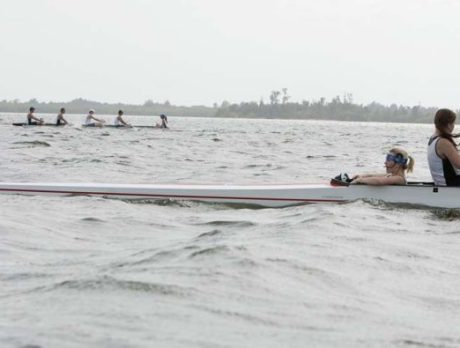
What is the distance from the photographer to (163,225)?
890cm

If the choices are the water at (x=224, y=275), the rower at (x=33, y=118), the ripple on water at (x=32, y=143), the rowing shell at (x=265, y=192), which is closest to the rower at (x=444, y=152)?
the rowing shell at (x=265, y=192)

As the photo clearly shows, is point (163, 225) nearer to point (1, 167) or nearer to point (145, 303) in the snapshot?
point (145, 303)

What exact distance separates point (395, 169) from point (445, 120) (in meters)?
1.15

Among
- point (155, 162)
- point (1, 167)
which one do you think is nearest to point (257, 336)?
point (1, 167)

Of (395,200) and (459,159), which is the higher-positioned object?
(459,159)

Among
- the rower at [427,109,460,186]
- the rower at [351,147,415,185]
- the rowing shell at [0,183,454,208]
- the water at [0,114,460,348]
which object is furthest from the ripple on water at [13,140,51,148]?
the rower at [427,109,460,186]

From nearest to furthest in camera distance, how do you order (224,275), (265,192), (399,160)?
(224,275), (399,160), (265,192)

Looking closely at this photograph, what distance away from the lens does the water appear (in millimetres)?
4590

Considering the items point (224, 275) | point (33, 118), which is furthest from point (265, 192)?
point (33, 118)

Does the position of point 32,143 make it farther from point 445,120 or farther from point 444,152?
point 445,120

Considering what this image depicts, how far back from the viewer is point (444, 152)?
9.70 metres

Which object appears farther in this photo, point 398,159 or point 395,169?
point 395,169

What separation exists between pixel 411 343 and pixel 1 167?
14.5 metres

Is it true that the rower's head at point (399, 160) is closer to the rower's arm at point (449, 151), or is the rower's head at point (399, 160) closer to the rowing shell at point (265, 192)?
the rowing shell at point (265, 192)
